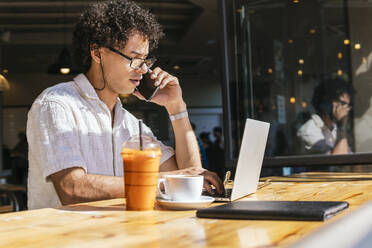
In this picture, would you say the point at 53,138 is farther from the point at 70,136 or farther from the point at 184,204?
the point at 184,204

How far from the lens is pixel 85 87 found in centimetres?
201

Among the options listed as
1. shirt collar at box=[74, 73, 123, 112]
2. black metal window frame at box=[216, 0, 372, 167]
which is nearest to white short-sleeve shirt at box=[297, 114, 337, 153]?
black metal window frame at box=[216, 0, 372, 167]

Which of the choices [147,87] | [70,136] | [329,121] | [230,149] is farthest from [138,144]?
[329,121]

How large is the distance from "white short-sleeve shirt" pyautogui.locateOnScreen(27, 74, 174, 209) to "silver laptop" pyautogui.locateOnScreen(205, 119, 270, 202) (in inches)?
21.4

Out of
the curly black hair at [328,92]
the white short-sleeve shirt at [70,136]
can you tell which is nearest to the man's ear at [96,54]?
the white short-sleeve shirt at [70,136]

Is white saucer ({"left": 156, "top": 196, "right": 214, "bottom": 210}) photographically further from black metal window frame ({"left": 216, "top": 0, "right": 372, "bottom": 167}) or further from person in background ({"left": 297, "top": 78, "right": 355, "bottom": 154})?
person in background ({"left": 297, "top": 78, "right": 355, "bottom": 154})

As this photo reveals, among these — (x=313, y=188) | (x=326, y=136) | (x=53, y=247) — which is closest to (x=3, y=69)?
(x=326, y=136)

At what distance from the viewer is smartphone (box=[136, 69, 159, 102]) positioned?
6.89 ft

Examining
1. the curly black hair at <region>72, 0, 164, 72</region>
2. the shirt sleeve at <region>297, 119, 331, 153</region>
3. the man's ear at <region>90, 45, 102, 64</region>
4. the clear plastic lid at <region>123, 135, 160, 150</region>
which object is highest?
the curly black hair at <region>72, 0, 164, 72</region>

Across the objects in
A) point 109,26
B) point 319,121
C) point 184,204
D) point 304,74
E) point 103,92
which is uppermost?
point 109,26

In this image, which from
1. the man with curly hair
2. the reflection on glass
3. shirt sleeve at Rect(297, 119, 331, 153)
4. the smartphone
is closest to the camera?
the man with curly hair

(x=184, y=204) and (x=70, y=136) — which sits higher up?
(x=70, y=136)

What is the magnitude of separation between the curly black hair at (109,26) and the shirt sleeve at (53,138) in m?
0.47

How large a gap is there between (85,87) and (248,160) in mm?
950
